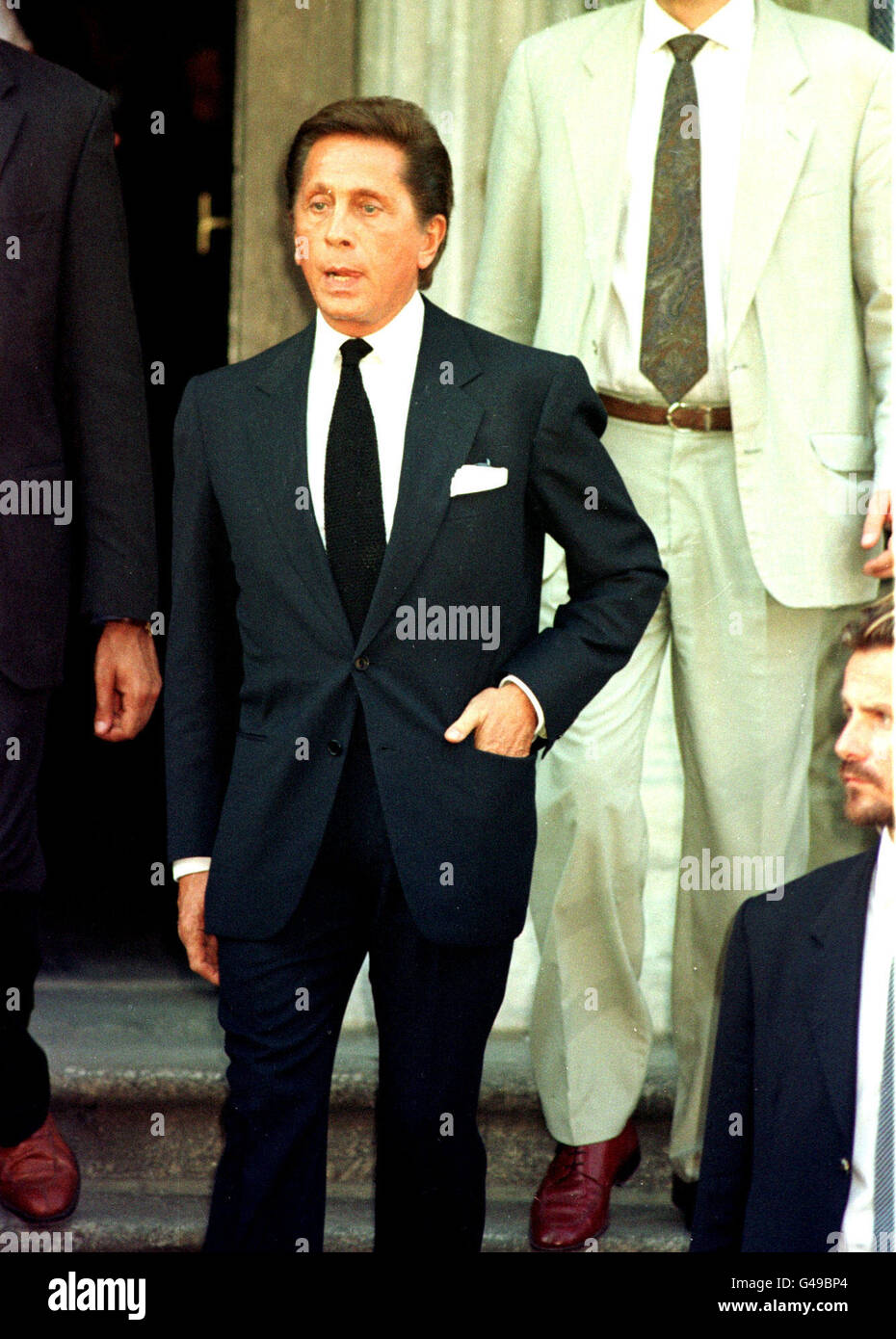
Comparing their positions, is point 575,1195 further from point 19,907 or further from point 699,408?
point 699,408

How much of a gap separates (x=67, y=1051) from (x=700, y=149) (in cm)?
206

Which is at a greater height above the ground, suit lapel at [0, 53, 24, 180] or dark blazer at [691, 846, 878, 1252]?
suit lapel at [0, 53, 24, 180]

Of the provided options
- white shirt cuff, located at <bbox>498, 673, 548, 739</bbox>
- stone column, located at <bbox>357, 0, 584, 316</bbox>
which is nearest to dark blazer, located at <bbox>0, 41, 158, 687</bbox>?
stone column, located at <bbox>357, 0, 584, 316</bbox>

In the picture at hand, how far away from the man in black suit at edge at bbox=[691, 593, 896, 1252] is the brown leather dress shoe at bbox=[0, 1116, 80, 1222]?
1222mm

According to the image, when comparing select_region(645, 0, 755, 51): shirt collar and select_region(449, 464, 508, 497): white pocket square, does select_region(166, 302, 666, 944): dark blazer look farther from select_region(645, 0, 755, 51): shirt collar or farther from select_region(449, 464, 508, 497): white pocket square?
select_region(645, 0, 755, 51): shirt collar

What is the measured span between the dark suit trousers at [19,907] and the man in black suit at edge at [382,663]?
474 millimetres

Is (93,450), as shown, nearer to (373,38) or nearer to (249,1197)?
(373,38)

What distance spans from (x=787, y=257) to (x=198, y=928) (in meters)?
1.59

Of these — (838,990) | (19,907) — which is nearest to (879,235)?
(838,990)

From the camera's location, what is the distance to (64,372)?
3.80 metres

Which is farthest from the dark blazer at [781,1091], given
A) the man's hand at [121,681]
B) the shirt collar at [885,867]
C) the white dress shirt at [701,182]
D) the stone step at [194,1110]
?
the man's hand at [121,681]

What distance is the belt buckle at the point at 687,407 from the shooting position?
3.87 m

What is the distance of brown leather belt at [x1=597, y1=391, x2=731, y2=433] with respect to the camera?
152 inches

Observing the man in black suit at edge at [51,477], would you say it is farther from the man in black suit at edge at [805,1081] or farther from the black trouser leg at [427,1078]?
the man in black suit at edge at [805,1081]
